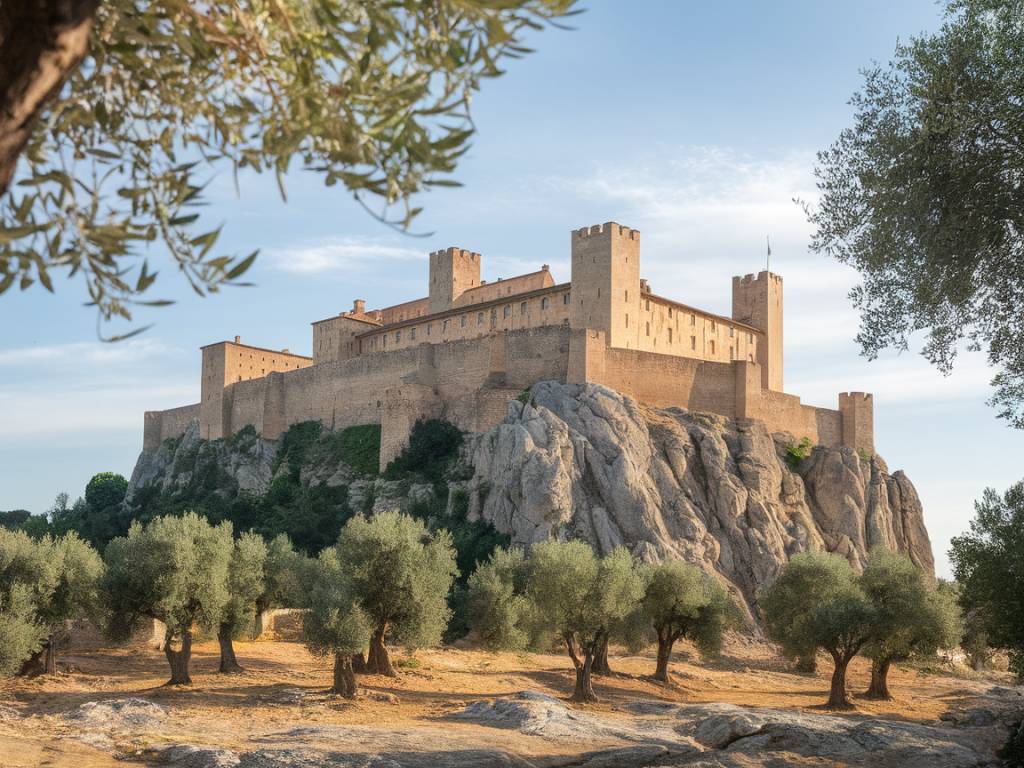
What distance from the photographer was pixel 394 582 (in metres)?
30.8

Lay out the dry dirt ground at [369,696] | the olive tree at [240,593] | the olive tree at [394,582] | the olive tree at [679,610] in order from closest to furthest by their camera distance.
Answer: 1. the dry dirt ground at [369,696]
2. the olive tree at [394,582]
3. the olive tree at [240,593]
4. the olive tree at [679,610]

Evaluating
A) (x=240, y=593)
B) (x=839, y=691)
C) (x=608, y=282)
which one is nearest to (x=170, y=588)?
(x=240, y=593)

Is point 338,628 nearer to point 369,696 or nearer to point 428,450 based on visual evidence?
point 369,696

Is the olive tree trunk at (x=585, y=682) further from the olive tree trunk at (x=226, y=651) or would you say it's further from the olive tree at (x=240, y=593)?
the olive tree trunk at (x=226, y=651)

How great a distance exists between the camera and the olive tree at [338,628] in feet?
92.8

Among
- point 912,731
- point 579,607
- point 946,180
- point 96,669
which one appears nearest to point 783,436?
point 579,607

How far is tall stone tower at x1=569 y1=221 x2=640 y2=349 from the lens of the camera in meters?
54.4

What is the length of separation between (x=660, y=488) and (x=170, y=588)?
1058 inches

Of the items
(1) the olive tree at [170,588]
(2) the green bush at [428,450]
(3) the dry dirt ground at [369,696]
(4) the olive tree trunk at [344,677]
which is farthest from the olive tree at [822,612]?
(2) the green bush at [428,450]

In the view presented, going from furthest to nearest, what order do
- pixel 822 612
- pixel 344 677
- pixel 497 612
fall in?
1. pixel 497 612
2. pixel 822 612
3. pixel 344 677

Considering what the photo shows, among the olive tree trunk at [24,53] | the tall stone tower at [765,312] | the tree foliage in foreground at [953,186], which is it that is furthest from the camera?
the tall stone tower at [765,312]

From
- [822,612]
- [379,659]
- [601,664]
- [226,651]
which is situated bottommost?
[601,664]

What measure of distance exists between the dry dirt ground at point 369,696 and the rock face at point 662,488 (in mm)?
5761

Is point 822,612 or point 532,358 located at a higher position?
point 532,358
